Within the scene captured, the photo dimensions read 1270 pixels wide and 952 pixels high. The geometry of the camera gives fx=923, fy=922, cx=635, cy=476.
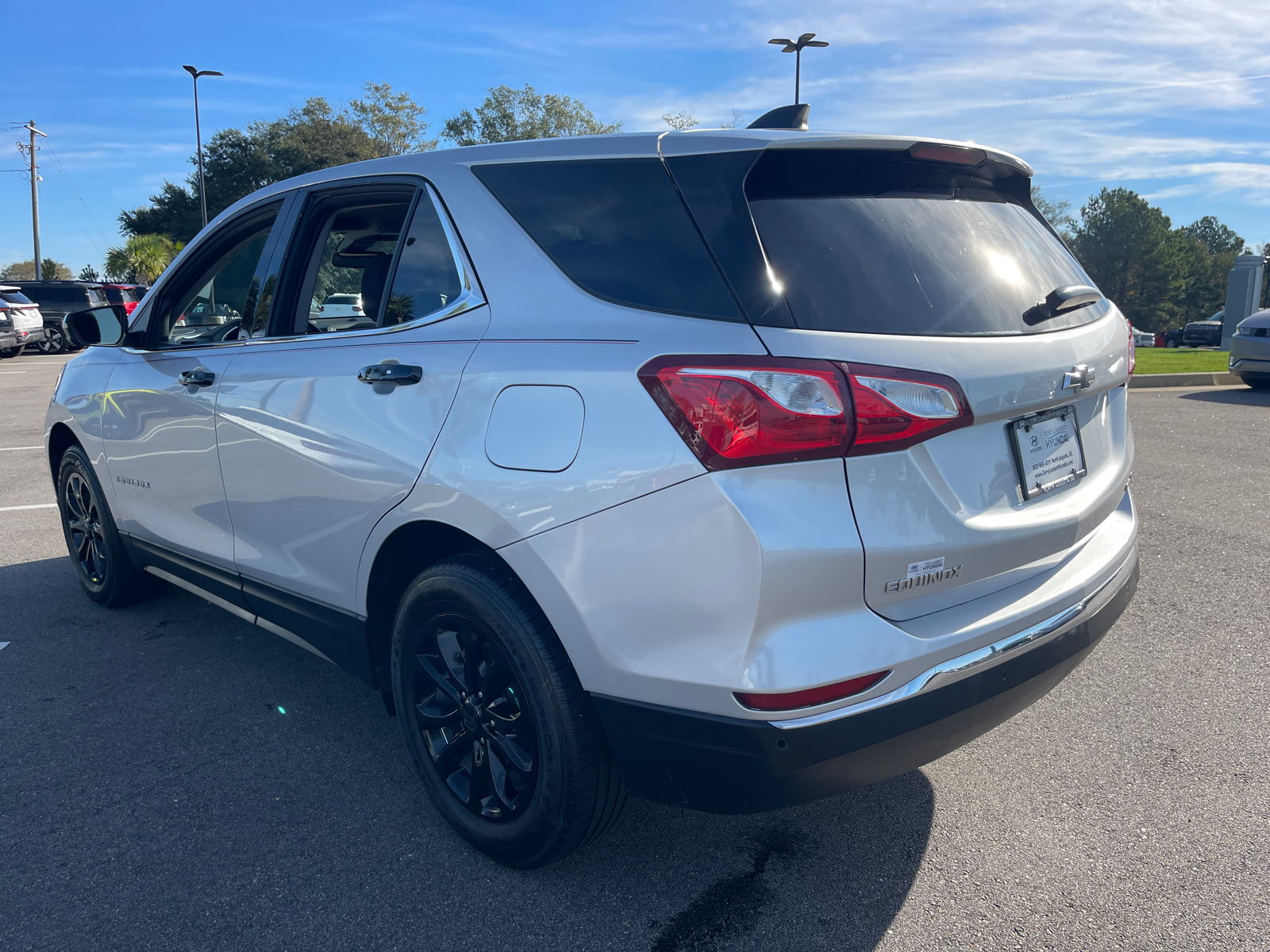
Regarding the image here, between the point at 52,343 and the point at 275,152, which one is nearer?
the point at 52,343

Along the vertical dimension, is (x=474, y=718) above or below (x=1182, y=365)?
below

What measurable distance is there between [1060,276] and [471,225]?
1.56 metres

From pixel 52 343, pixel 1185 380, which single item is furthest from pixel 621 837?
pixel 52 343

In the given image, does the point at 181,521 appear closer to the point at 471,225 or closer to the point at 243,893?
the point at 243,893

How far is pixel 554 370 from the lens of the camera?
202cm

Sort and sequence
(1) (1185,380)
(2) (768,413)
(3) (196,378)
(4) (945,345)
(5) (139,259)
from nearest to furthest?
(2) (768,413) → (4) (945,345) → (3) (196,378) → (1) (1185,380) → (5) (139,259)

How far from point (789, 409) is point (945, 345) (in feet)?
1.34

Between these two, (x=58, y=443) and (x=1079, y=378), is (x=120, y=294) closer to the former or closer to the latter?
(x=58, y=443)

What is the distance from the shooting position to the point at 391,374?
241 cm

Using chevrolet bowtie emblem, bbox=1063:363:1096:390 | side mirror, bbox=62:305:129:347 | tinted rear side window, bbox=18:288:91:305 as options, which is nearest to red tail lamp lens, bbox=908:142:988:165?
chevrolet bowtie emblem, bbox=1063:363:1096:390

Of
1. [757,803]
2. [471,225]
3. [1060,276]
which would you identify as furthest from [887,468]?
[471,225]

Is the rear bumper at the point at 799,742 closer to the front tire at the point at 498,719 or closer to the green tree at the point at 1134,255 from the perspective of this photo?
the front tire at the point at 498,719

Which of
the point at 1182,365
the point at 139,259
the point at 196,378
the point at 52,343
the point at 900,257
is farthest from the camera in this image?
the point at 139,259

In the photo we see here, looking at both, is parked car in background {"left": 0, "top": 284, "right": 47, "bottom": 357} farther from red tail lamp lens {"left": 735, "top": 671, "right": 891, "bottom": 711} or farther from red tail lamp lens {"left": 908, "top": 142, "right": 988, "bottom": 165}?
red tail lamp lens {"left": 735, "top": 671, "right": 891, "bottom": 711}
